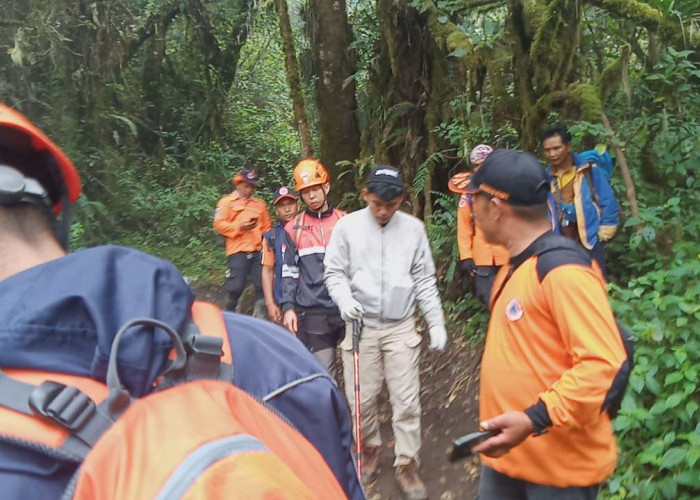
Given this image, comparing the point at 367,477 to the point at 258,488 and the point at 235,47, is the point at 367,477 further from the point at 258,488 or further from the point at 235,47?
the point at 235,47

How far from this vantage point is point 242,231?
27.3 ft

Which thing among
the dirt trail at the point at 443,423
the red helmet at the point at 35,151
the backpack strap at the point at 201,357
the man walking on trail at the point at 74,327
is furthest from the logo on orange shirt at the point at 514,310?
the dirt trail at the point at 443,423

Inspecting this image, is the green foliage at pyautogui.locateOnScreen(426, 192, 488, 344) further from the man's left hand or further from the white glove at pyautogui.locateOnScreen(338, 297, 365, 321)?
the man's left hand

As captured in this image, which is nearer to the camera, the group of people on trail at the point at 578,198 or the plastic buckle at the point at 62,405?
the plastic buckle at the point at 62,405

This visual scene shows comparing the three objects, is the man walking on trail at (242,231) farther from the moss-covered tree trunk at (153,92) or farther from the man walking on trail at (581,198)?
the moss-covered tree trunk at (153,92)

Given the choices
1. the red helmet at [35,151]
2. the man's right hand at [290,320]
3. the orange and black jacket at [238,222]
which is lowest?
the orange and black jacket at [238,222]

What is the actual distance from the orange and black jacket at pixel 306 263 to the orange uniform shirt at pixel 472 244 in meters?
1.33

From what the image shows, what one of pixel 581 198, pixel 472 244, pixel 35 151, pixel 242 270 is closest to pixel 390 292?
pixel 472 244

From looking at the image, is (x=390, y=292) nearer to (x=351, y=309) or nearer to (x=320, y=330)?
(x=351, y=309)

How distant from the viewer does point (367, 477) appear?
4734 mm

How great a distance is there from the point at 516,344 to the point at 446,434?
3149mm

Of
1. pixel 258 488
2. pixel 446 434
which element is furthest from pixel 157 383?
pixel 446 434

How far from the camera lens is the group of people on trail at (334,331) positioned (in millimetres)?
900

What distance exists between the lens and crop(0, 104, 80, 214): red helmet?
3.86 ft
